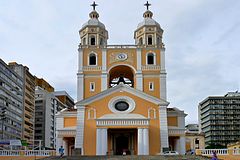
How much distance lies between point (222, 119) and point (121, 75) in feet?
200

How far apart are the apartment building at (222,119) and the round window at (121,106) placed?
66231 mm

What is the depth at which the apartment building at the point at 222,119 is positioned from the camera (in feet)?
342

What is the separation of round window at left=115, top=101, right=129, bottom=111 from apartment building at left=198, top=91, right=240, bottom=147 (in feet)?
217

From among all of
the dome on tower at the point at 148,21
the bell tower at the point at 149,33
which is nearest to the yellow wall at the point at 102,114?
the bell tower at the point at 149,33

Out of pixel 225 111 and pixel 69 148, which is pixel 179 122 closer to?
pixel 69 148

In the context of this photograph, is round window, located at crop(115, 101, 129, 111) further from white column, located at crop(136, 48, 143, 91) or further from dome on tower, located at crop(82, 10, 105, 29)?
dome on tower, located at crop(82, 10, 105, 29)

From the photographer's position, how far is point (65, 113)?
146 feet

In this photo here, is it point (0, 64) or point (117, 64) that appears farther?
point (0, 64)

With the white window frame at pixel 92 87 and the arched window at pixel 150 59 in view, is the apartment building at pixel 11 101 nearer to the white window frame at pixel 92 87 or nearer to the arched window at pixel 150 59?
the white window frame at pixel 92 87

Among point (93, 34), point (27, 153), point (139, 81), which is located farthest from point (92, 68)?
point (27, 153)

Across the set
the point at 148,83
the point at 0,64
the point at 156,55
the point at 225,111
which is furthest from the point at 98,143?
the point at 225,111

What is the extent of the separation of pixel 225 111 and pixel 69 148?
224ft

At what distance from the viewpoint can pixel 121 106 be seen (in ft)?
137

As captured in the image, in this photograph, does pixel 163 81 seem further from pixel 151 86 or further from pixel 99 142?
pixel 99 142
